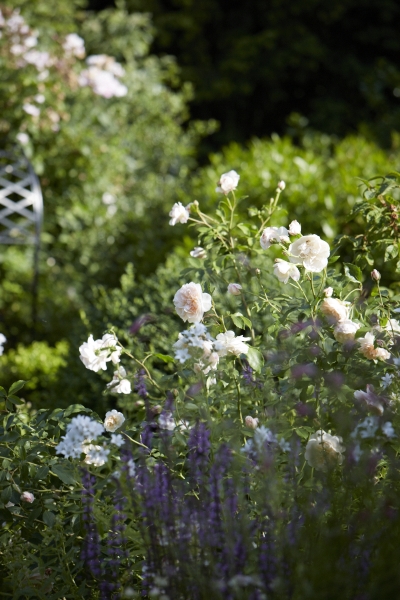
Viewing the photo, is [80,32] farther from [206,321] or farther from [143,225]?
[206,321]

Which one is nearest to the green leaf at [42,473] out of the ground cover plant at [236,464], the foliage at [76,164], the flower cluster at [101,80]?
the ground cover plant at [236,464]

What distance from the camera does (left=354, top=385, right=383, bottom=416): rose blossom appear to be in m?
1.48

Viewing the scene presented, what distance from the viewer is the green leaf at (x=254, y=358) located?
5.60ft

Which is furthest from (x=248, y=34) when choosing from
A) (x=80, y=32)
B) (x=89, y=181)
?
(x=89, y=181)

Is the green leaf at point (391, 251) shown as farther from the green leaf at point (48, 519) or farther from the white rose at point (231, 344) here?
the green leaf at point (48, 519)

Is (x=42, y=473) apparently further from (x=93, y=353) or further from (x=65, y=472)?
(x=93, y=353)

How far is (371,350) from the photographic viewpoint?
5.48ft

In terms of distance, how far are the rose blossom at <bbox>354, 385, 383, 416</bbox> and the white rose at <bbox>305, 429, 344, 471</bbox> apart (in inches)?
4.0

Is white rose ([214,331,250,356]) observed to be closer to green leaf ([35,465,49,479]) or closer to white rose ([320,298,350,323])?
white rose ([320,298,350,323])

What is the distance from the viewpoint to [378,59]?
8.52m

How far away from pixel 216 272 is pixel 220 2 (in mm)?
7860

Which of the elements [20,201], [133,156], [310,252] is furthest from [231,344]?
[133,156]

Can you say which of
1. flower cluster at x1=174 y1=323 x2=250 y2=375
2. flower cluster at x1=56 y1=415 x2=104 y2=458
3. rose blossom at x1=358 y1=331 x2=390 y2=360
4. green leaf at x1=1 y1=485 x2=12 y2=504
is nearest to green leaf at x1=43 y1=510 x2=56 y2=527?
green leaf at x1=1 y1=485 x2=12 y2=504

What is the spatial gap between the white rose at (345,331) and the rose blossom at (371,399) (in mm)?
125
